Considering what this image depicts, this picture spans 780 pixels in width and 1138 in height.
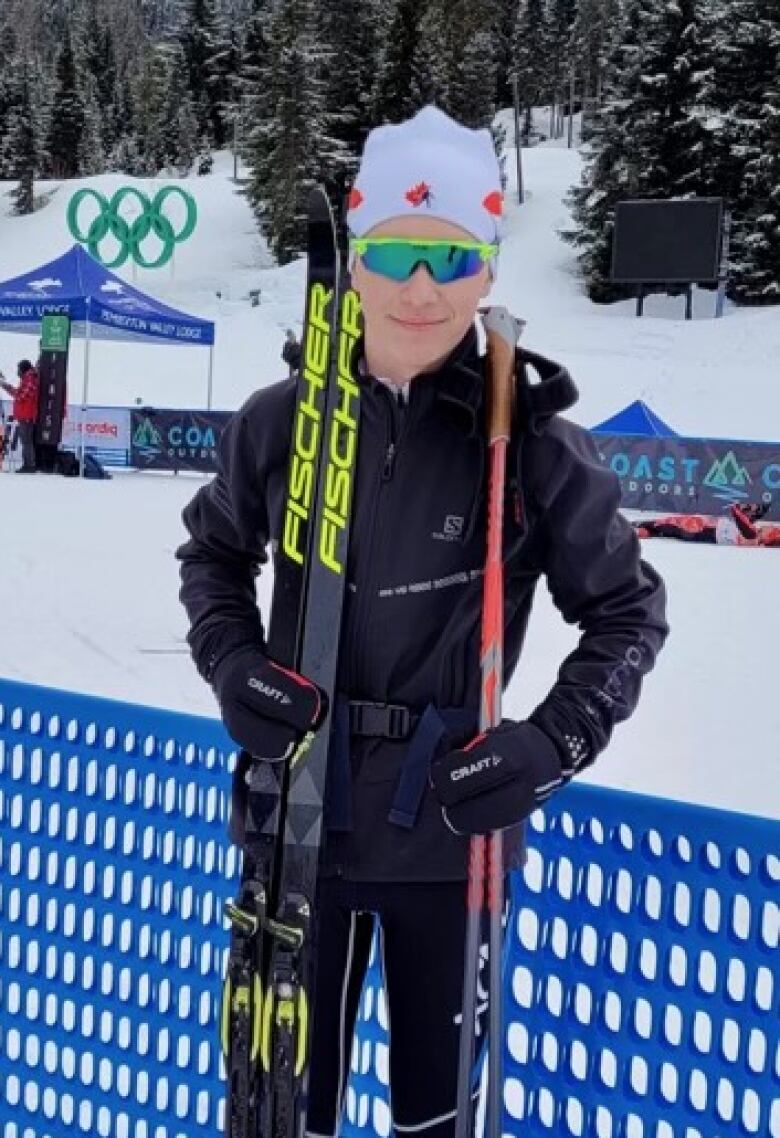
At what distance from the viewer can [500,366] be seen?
171cm

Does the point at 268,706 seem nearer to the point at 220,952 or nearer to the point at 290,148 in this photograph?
the point at 220,952

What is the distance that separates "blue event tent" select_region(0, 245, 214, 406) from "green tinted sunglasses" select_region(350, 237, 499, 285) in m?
15.5

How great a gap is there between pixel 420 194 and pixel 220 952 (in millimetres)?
1521

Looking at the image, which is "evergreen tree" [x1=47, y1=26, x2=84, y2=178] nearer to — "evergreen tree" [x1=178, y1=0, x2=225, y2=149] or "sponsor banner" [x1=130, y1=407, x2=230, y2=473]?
"evergreen tree" [x1=178, y1=0, x2=225, y2=149]

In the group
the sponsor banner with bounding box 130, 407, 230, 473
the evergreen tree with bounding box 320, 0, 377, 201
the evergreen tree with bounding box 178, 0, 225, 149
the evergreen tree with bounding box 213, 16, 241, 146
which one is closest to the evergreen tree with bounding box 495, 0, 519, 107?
the evergreen tree with bounding box 213, 16, 241, 146

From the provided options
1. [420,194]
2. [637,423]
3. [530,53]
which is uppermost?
[530,53]

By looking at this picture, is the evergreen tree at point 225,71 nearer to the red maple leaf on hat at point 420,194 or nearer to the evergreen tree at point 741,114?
the evergreen tree at point 741,114

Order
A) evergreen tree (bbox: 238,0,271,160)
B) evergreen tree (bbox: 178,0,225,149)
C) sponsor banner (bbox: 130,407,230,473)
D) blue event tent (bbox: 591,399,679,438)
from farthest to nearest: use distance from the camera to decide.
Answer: evergreen tree (bbox: 178,0,225,149) < evergreen tree (bbox: 238,0,271,160) < sponsor banner (bbox: 130,407,230,473) < blue event tent (bbox: 591,399,679,438)

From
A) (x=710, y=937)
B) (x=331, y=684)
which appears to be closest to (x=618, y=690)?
(x=331, y=684)

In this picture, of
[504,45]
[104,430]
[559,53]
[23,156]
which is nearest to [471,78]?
[504,45]

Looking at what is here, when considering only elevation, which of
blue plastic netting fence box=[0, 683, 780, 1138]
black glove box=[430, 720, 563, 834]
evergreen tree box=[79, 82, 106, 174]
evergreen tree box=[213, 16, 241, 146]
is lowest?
blue plastic netting fence box=[0, 683, 780, 1138]

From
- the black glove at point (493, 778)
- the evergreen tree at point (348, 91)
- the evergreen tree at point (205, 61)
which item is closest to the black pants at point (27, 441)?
the black glove at point (493, 778)

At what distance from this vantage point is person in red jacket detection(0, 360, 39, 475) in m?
16.1

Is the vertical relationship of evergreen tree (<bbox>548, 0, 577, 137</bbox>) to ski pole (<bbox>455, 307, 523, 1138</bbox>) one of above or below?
above
